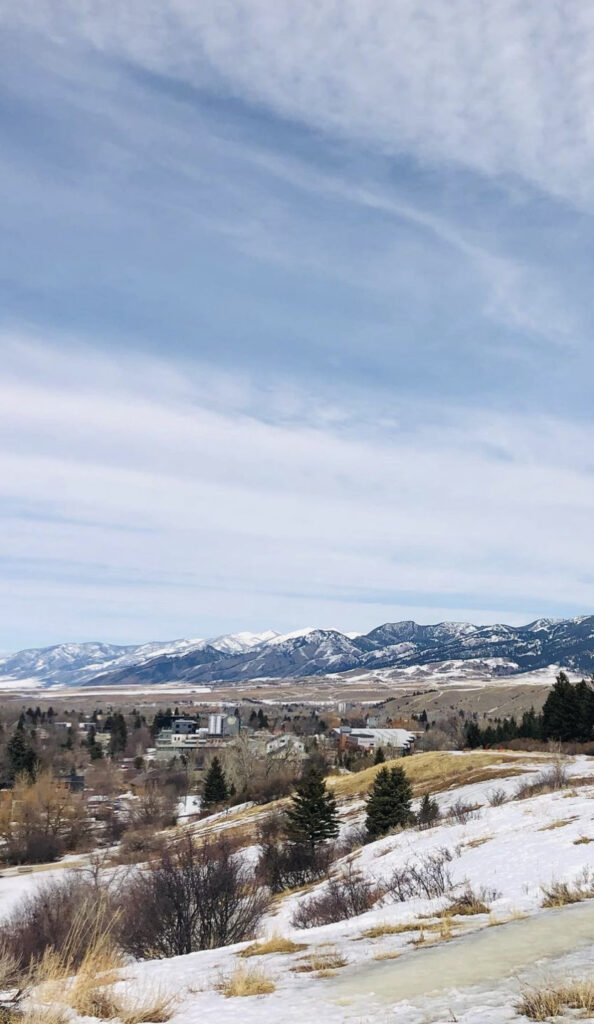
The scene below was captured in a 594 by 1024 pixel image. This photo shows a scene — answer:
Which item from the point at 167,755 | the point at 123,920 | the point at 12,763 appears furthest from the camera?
the point at 167,755

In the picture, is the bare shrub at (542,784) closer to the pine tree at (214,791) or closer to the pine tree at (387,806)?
the pine tree at (387,806)

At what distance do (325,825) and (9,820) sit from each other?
2201 inches

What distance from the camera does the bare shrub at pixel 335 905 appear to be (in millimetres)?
20656

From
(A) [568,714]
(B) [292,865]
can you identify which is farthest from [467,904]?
(A) [568,714]

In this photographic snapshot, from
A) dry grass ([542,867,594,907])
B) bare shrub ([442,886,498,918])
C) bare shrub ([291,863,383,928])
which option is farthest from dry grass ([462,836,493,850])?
bare shrub ([442,886,498,918])

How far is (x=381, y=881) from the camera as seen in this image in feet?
82.2

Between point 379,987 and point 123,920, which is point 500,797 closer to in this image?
point 123,920

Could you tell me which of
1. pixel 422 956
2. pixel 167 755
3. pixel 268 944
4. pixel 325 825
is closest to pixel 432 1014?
pixel 422 956

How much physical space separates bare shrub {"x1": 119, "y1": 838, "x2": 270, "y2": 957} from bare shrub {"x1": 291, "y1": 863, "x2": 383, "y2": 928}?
173cm

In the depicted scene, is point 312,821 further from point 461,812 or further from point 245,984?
point 245,984

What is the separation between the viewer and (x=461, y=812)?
39.3m

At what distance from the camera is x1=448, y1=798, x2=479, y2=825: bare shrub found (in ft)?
116

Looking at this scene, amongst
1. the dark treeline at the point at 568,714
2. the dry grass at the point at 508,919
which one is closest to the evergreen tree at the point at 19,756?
the dark treeline at the point at 568,714

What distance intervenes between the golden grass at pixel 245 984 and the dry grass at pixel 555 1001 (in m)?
3.98
